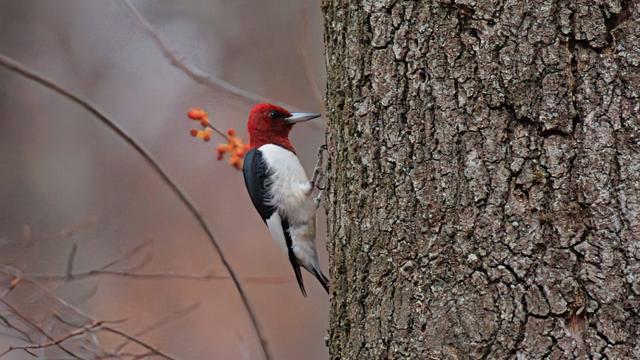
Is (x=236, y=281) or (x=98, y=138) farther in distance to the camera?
(x=98, y=138)

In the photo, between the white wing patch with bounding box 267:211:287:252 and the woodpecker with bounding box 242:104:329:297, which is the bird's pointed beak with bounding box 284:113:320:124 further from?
the white wing patch with bounding box 267:211:287:252

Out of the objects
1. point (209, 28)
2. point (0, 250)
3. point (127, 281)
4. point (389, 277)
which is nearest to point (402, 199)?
point (389, 277)

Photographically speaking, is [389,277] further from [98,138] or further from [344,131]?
[98,138]

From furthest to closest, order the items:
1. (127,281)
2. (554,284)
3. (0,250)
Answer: (127,281), (0,250), (554,284)

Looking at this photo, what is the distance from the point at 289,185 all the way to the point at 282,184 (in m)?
0.04

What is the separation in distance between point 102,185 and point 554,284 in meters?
5.85

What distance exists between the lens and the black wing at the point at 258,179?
3967mm

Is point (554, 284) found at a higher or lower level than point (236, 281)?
lower

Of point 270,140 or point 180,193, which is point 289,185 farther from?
point 180,193

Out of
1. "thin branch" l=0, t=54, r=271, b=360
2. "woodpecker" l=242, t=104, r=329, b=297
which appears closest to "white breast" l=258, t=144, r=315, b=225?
"woodpecker" l=242, t=104, r=329, b=297

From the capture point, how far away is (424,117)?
5.39 feet

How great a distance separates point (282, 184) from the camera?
3992 millimetres

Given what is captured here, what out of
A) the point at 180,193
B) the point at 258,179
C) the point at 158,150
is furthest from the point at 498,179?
the point at 158,150

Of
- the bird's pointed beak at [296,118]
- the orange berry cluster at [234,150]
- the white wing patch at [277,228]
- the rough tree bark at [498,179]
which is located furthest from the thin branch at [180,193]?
the white wing patch at [277,228]
